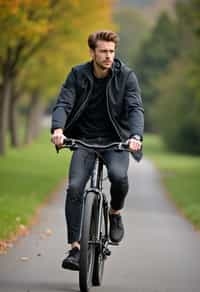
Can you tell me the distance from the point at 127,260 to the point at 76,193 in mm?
2445

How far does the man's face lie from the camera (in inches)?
319

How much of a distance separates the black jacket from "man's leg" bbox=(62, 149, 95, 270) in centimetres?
27

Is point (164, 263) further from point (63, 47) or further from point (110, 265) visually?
point (63, 47)

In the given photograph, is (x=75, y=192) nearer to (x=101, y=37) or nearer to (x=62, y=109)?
(x=62, y=109)

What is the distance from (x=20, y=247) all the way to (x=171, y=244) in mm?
2093

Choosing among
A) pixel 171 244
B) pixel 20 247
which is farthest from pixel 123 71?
pixel 171 244

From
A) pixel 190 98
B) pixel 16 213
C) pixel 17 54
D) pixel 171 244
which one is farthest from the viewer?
pixel 190 98

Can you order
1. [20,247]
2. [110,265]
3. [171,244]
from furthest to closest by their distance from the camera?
[171,244] < [20,247] < [110,265]

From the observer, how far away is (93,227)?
800 cm

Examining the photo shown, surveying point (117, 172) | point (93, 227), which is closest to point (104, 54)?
point (117, 172)

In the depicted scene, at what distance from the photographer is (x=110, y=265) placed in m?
9.87

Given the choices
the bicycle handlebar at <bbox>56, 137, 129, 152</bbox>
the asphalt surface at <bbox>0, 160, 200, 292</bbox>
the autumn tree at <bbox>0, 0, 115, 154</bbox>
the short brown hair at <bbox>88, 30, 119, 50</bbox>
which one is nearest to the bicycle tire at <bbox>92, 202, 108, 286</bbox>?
the asphalt surface at <bbox>0, 160, 200, 292</bbox>

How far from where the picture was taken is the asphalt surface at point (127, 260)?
28.0 ft

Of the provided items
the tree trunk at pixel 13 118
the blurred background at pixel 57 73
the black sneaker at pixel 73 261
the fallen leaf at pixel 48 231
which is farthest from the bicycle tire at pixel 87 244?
the tree trunk at pixel 13 118
